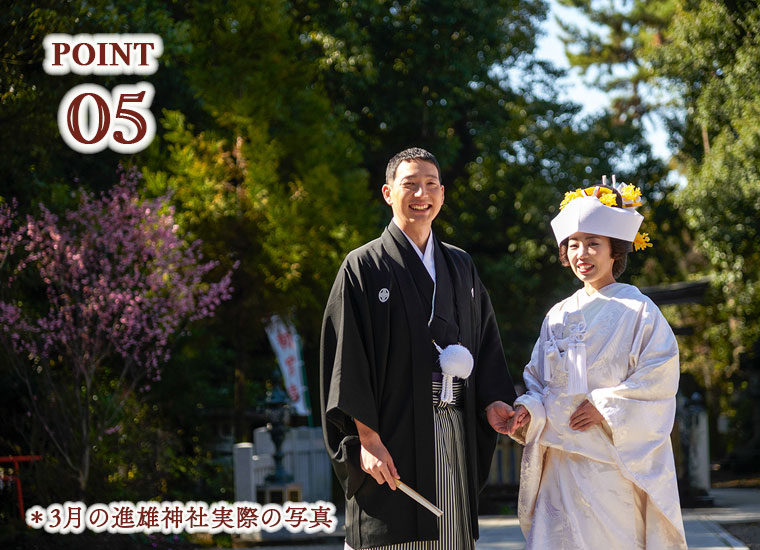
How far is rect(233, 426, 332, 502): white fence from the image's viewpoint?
836cm

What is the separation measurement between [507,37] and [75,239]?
27.9 ft

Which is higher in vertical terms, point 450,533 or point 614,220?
point 614,220

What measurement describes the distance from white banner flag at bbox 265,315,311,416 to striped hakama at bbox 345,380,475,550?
5.98 m

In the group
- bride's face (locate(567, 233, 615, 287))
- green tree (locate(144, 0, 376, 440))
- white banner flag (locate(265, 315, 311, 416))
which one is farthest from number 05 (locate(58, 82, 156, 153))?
bride's face (locate(567, 233, 615, 287))

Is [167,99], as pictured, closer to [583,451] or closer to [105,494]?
[105,494]

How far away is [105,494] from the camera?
306 inches

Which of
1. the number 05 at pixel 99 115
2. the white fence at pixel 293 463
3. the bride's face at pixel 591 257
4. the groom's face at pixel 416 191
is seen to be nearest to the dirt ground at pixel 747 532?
the white fence at pixel 293 463

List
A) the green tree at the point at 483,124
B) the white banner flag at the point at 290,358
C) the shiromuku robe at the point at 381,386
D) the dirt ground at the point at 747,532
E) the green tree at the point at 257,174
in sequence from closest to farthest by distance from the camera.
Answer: the shiromuku robe at the point at 381,386, the dirt ground at the point at 747,532, the green tree at the point at 257,174, the white banner flag at the point at 290,358, the green tree at the point at 483,124

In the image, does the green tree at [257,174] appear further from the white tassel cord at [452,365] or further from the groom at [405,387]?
the white tassel cord at [452,365]

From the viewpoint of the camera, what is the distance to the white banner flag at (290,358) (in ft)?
31.9

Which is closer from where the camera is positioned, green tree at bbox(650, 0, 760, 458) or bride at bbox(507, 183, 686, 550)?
bride at bbox(507, 183, 686, 550)

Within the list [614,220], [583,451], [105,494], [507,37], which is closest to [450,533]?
[583,451]

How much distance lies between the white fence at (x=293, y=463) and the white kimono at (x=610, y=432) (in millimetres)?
4804

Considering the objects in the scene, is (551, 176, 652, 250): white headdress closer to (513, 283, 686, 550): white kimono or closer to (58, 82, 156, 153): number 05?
(513, 283, 686, 550): white kimono
